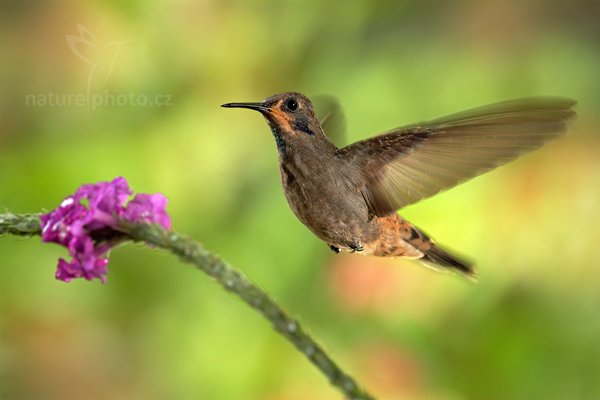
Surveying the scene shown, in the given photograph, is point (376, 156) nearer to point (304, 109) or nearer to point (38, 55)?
point (304, 109)

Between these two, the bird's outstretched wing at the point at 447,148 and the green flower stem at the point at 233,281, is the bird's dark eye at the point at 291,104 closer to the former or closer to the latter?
the bird's outstretched wing at the point at 447,148

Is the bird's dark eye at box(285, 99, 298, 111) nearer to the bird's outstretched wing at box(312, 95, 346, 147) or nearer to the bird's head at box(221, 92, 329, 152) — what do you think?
the bird's head at box(221, 92, 329, 152)

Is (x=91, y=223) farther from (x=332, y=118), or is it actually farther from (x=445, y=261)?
(x=445, y=261)

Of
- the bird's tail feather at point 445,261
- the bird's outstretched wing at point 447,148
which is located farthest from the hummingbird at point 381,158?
the bird's tail feather at point 445,261

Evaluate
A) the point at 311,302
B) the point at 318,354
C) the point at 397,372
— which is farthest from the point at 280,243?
the point at 318,354

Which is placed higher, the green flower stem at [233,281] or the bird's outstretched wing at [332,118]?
the bird's outstretched wing at [332,118]

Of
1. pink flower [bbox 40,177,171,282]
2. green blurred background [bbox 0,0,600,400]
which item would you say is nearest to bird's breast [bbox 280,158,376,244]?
pink flower [bbox 40,177,171,282]

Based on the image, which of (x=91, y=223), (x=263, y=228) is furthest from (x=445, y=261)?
(x=263, y=228)
